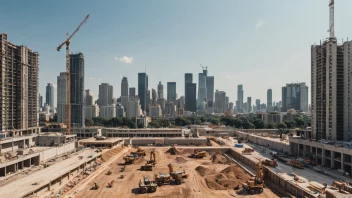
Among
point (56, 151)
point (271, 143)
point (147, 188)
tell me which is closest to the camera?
point (147, 188)

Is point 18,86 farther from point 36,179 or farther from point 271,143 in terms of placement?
point 271,143

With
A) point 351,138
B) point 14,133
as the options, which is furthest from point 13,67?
point 351,138

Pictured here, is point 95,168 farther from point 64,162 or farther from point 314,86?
point 314,86

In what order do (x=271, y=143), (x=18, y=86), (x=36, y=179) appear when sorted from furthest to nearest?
(x=18, y=86)
(x=271, y=143)
(x=36, y=179)

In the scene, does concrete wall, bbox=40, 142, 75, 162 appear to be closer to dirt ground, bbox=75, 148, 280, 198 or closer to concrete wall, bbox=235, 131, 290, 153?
dirt ground, bbox=75, 148, 280, 198

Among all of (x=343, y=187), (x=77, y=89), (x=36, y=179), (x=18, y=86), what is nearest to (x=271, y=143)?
(x=343, y=187)

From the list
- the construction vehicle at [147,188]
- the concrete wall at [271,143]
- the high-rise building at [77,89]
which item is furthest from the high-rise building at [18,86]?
the concrete wall at [271,143]
